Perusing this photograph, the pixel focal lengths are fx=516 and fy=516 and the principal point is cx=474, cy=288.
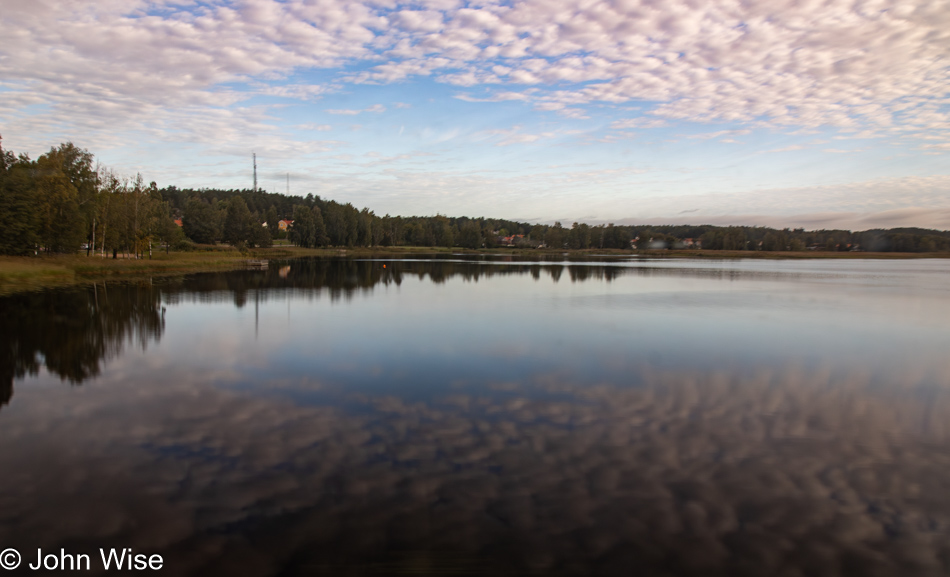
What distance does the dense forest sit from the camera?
154 ft

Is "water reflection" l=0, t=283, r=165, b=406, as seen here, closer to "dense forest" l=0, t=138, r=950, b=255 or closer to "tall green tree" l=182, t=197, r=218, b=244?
"dense forest" l=0, t=138, r=950, b=255

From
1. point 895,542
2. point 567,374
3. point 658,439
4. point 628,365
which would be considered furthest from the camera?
point 628,365

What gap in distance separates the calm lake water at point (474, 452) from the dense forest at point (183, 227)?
125 feet

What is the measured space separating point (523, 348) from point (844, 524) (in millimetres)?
10459

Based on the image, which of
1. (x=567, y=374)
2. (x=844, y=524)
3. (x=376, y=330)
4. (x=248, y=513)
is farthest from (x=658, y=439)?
(x=376, y=330)

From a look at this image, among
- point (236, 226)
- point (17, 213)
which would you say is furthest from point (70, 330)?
point (236, 226)

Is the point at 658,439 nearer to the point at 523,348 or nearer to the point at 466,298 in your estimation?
the point at 523,348

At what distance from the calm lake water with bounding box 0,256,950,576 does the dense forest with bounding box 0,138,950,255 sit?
38.0 meters

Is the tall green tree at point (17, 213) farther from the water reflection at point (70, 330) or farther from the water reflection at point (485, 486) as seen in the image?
the water reflection at point (485, 486)

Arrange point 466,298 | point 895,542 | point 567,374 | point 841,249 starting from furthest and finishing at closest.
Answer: point 841,249
point 466,298
point 567,374
point 895,542

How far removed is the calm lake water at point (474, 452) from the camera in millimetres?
5617

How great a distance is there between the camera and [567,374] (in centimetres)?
1302

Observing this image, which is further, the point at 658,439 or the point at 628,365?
the point at 628,365

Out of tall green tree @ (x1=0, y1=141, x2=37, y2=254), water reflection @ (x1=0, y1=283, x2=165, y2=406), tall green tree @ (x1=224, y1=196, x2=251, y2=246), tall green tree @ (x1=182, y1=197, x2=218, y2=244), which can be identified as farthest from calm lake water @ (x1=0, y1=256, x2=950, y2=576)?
tall green tree @ (x1=182, y1=197, x2=218, y2=244)
